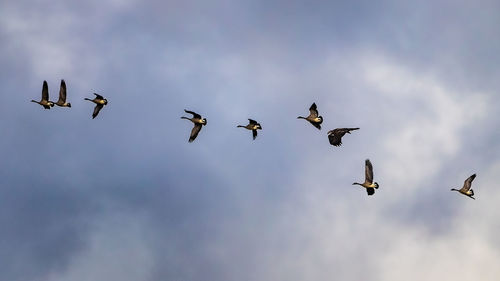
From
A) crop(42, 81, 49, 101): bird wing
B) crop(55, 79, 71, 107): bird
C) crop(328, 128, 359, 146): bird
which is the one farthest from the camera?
crop(42, 81, 49, 101): bird wing

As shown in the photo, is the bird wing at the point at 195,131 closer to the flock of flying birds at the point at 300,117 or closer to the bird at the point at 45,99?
the flock of flying birds at the point at 300,117

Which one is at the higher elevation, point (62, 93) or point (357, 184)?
point (62, 93)

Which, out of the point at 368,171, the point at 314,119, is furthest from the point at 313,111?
the point at 368,171

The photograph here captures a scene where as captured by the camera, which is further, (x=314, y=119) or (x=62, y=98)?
(x=62, y=98)

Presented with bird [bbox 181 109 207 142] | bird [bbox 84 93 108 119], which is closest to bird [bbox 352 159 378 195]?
bird [bbox 181 109 207 142]

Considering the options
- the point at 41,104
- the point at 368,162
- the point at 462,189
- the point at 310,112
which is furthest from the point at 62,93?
the point at 462,189

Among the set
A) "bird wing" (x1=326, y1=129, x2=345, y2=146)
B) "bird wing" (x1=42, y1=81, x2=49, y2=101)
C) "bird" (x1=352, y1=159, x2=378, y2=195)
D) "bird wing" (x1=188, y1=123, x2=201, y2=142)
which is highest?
"bird wing" (x1=42, y1=81, x2=49, y2=101)

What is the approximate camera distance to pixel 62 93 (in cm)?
11369

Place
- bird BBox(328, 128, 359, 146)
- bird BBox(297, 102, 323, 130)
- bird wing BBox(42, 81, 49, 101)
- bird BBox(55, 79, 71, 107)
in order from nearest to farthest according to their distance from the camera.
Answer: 1. bird BBox(328, 128, 359, 146)
2. bird BBox(297, 102, 323, 130)
3. bird BBox(55, 79, 71, 107)
4. bird wing BBox(42, 81, 49, 101)

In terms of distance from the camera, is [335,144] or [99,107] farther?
[99,107]

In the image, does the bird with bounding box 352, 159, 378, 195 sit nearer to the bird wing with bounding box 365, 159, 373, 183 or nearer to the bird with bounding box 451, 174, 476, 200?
the bird wing with bounding box 365, 159, 373, 183

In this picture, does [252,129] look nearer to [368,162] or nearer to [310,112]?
[310,112]

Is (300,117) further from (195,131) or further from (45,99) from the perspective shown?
(45,99)

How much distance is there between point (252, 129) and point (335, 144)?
13210 millimetres
